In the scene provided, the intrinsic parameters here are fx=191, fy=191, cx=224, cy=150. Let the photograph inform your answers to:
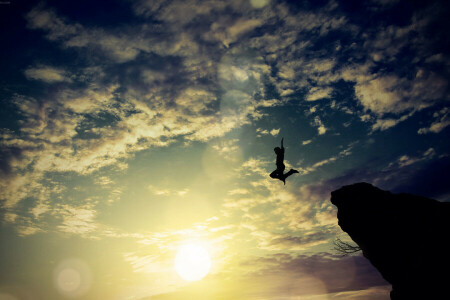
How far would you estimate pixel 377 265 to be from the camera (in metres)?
11.5

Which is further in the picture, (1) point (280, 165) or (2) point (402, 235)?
(1) point (280, 165)

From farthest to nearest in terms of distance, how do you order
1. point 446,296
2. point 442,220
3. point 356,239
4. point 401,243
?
point 356,239, point 401,243, point 442,220, point 446,296

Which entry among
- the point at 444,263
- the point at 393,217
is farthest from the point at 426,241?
the point at 393,217

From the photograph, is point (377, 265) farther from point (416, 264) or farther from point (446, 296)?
point (446, 296)

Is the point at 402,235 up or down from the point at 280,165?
down

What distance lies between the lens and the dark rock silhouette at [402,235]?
867 centimetres

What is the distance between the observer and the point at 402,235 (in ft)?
33.4

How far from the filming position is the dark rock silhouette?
28.5 feet

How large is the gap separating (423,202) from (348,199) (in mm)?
3531

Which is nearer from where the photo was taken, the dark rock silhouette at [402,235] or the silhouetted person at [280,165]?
the dark rock silhouette at [402,235]

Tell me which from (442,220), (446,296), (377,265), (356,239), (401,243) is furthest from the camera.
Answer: (356,239)

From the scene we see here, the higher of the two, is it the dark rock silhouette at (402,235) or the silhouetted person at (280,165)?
the silhouetted person at (280,165)

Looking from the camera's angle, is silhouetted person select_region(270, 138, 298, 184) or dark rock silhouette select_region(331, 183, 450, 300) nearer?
dark rock silhouette select_region(331, 183, 450, 300)

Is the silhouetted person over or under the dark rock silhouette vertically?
over
